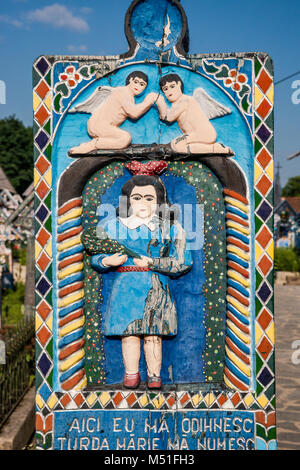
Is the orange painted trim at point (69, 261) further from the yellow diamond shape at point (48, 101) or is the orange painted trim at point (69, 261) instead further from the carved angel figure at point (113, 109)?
the yellow diamond shape at point (48, 101)

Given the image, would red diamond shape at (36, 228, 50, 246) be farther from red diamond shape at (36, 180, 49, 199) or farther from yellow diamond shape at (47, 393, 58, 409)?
yellow diamond shape at (47, 393, 58, 409)

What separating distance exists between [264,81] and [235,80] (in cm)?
20

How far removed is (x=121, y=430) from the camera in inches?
132

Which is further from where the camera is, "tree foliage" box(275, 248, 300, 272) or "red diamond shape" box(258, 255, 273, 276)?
"tree foliage" box(275, 248, 300, 272)

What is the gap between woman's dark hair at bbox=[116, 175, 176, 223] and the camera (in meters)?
3.38

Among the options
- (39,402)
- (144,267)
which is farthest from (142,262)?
(39,402)

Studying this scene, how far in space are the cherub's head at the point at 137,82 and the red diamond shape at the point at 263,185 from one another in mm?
1072

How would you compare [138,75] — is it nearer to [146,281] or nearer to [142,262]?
[142,262]

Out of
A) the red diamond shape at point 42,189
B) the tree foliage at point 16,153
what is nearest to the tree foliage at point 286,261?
the red diamond shape at point 42,189

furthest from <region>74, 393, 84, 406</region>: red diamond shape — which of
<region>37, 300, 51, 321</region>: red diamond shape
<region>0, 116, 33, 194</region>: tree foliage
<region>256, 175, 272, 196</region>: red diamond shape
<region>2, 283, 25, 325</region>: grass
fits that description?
<region>0, 116, 33, 194</region>: tree foliage

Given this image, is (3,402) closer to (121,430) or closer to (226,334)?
(121,430)
